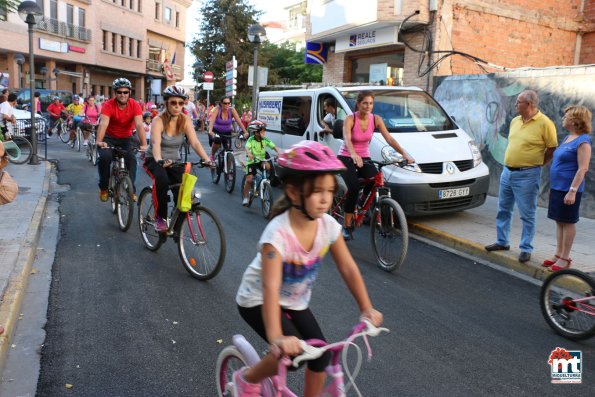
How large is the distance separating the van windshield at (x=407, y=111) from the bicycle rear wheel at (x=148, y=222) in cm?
377

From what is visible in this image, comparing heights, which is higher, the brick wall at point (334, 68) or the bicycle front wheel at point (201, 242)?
the brick wall at point (334, 68)

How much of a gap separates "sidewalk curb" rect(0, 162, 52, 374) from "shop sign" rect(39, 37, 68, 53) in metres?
40.2

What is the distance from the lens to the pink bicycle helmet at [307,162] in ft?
7.12

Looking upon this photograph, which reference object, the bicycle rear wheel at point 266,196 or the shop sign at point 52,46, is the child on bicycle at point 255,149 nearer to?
the bicycle rear wheel at point 266,196

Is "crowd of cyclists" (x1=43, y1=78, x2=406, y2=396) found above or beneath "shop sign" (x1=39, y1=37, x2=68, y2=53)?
beneath

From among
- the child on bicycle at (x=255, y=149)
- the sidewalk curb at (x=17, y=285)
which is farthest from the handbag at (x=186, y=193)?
the child on bicycle at (x=255, y=149)

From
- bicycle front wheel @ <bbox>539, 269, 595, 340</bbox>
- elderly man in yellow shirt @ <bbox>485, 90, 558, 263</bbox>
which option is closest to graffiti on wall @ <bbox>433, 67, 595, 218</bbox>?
elderly man in yellow shirt @ <bbox>485, 90, 558, 263</bbox>

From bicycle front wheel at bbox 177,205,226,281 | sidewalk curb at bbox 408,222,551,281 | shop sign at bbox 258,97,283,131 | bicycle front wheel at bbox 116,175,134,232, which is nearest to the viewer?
bicycle front wheel at bbox 177,205,226,281

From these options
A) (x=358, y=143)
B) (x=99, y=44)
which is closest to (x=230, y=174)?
(x=358, y=143)

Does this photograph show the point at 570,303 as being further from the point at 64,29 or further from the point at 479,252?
the point at 64,29

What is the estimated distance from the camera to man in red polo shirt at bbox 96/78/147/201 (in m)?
7.18

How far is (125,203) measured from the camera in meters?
7.27

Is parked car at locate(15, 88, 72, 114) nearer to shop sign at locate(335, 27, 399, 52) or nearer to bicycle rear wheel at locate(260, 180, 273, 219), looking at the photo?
shop sign at locate(335, 27, 399, 52)

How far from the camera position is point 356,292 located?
2.39 metres
